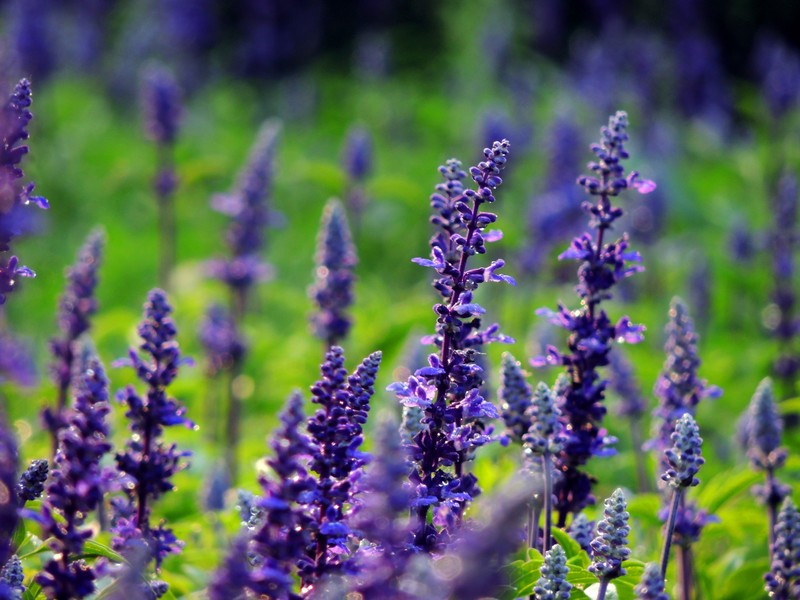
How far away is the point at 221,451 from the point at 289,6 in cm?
1254

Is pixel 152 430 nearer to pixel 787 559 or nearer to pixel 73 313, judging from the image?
pixel 73 313

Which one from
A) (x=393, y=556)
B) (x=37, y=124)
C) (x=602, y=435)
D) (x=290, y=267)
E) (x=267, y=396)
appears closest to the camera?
(x=393, y=556)

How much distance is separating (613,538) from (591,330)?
3.10 feet

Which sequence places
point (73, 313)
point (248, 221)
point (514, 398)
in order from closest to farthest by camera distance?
point (514, 398) < point (73, 313) < point (248, 221)

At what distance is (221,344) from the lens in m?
6.98

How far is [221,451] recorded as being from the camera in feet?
22.3

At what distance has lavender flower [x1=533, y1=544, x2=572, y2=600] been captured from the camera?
2.72 m

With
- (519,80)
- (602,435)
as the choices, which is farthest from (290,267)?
(602,435)

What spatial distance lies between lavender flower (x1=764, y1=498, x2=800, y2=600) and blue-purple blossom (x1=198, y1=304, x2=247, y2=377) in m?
4.31

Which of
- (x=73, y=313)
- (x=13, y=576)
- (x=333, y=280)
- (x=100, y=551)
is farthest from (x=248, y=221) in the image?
(x=13, y=576)

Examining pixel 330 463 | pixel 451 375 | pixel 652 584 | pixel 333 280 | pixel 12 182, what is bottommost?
pixel 652 584

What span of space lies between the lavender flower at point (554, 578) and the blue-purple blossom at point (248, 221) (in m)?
4.74

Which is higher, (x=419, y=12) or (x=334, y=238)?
(x=419, y=12)

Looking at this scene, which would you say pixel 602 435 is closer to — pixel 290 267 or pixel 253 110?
pixel 290 267
